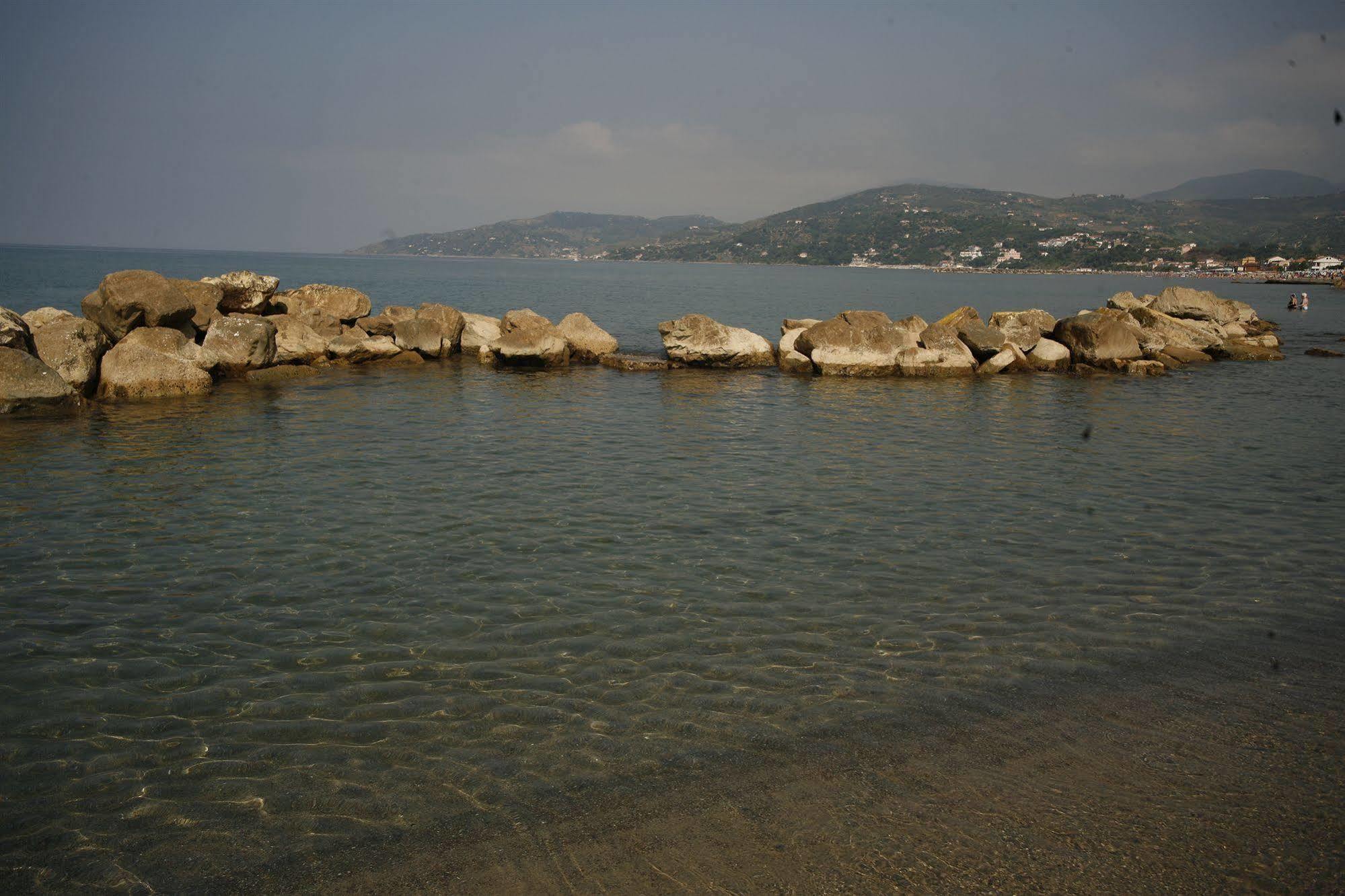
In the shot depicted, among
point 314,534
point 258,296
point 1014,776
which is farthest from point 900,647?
point 258,296

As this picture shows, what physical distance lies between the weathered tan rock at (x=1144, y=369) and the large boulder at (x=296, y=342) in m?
Result: 30.0

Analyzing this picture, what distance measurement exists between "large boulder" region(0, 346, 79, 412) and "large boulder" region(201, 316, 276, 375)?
17.6 ft

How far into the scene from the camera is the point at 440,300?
71.8m

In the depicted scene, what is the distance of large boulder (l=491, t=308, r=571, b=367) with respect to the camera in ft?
98.4

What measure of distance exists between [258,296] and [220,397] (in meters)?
8.20

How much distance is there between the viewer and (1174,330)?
36.7 meters

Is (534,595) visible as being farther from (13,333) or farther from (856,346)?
(856,346)

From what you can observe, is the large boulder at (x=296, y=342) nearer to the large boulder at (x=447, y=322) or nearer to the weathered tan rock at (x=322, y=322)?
the weathered tan rock at (x=322, y=322)

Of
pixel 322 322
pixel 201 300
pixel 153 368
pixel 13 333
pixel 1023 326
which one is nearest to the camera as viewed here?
pixel 13 333

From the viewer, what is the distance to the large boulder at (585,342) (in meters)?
31.9

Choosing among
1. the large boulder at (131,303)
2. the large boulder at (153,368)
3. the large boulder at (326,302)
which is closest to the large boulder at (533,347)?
the large boulder at (326,302)

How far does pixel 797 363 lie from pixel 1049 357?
33.0 feet

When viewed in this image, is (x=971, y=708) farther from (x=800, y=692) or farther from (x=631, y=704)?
(x=631, y=704)

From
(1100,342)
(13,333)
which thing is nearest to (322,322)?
(13,333)
